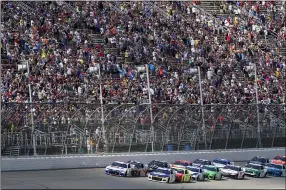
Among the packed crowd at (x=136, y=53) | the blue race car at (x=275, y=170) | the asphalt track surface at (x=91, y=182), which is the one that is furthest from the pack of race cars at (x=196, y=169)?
the packed crowd at (x=136, y=53)

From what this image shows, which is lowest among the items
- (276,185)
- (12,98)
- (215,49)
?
(276,185)

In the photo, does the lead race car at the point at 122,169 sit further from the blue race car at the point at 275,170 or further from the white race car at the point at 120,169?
the blue race car at the point at 275,170

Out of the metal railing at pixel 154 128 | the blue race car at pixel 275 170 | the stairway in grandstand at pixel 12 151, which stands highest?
the metal railing at pixel 154 128

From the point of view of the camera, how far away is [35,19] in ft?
168

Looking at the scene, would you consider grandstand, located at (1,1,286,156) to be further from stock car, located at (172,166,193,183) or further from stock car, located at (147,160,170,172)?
stock car, located at (172,166,193,183)

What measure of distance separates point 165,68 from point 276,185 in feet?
46.3

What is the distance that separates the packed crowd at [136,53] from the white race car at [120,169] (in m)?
5.47

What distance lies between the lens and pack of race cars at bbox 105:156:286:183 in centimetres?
4019

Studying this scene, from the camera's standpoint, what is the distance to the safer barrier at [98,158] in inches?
Result: 1570

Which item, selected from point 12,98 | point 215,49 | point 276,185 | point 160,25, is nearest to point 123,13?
point 160,25

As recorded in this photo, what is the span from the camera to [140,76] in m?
49.8

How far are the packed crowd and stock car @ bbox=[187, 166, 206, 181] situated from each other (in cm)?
682

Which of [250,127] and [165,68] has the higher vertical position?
[165,68]

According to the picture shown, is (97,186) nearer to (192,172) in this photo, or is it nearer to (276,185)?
(192,172)
